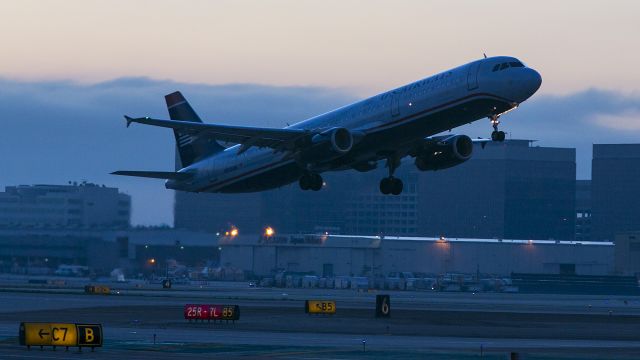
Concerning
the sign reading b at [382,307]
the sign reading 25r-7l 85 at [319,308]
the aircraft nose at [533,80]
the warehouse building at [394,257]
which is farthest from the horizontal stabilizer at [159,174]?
the warehouse building at [394,257]

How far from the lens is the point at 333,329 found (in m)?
67.5

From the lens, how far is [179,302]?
303 feet

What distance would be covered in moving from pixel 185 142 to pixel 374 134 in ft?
80.4

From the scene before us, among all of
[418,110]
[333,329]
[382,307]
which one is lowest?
[333,329]

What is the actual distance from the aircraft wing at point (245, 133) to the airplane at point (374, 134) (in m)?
0.06

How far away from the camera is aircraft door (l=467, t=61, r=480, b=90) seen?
2638 inches

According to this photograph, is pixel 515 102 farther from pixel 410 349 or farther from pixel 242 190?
pixel 242 190

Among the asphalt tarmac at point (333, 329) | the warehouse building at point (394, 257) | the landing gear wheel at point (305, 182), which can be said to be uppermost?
the landing gear wheel at point (305, 182)

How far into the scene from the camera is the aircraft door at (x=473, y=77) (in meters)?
67.0

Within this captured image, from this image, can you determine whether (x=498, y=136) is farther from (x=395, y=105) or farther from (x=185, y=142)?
(x=185, y=142)

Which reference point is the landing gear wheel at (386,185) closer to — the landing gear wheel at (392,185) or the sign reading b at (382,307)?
the landing gear wheel at (392,185)

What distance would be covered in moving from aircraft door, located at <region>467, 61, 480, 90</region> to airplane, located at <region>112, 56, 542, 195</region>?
5 cm

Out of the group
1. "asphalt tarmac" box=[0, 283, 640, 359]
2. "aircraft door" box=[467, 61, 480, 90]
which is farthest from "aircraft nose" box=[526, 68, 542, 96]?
"asphalt tarmac" box=[0, 283, 640, 359]

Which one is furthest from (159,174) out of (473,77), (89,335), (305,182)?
(89,335)
